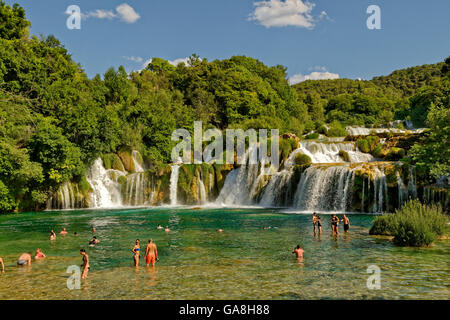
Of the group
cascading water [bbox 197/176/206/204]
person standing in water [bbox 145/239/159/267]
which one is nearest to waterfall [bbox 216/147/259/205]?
cascading water [bbox 197/176/206/204]

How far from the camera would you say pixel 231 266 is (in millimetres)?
13547

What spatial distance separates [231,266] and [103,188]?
31.7 meters

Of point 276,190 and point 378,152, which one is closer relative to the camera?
point 276,190

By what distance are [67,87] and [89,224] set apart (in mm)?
24573

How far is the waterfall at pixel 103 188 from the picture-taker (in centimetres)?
4081

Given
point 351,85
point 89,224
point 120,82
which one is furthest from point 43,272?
point 351,85

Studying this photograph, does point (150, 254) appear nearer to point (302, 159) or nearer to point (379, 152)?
point (302, 159)

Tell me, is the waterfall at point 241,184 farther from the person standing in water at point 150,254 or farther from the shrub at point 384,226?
the person standing in water at point 150,254

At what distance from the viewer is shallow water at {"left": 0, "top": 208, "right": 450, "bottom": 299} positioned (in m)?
10.5

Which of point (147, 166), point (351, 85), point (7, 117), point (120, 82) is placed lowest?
point (147, 166)

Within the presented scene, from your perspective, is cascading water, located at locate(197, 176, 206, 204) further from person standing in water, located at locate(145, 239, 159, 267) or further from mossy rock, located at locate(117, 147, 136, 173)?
person standing in water, located at locate(145, 239, 159, 267)

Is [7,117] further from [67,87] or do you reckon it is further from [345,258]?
[345,258]

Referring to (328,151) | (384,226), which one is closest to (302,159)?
(328,151)

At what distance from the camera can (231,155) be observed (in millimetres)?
43312
